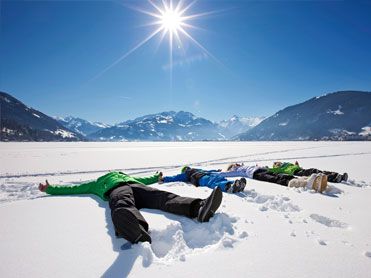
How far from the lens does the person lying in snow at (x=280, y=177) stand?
657 cm

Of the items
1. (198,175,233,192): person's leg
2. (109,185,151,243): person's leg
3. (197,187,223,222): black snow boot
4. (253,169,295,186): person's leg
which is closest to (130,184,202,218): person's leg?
(197,187,223,222): black snow boot

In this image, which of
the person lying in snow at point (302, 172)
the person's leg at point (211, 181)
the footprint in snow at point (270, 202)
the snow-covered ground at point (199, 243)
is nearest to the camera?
the snow-covered ground at point (199, 243)

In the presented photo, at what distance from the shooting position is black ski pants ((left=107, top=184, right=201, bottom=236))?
3.48 m

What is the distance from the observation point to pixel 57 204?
18.2 ft

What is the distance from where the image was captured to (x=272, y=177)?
7938mm

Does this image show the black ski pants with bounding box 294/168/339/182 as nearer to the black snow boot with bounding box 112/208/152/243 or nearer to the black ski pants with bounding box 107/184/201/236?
the black ski pants with bounding box 107/184/201/236

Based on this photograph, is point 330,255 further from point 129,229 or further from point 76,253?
point 76,253

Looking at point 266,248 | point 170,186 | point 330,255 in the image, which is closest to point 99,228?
point 266,248

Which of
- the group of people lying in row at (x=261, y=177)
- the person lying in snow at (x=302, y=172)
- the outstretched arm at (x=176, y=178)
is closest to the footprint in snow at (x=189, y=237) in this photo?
the group of people lying in row at (x=261, y=177)

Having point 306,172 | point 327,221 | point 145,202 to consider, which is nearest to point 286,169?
point 306,172

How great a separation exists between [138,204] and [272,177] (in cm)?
460

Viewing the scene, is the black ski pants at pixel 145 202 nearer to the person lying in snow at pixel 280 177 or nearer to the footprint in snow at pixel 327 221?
the footprint in snow at pixel 327 221

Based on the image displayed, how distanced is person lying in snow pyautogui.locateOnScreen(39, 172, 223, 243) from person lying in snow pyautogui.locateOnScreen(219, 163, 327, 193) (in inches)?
145

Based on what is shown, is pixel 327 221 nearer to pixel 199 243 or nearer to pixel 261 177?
pixel 199 243
